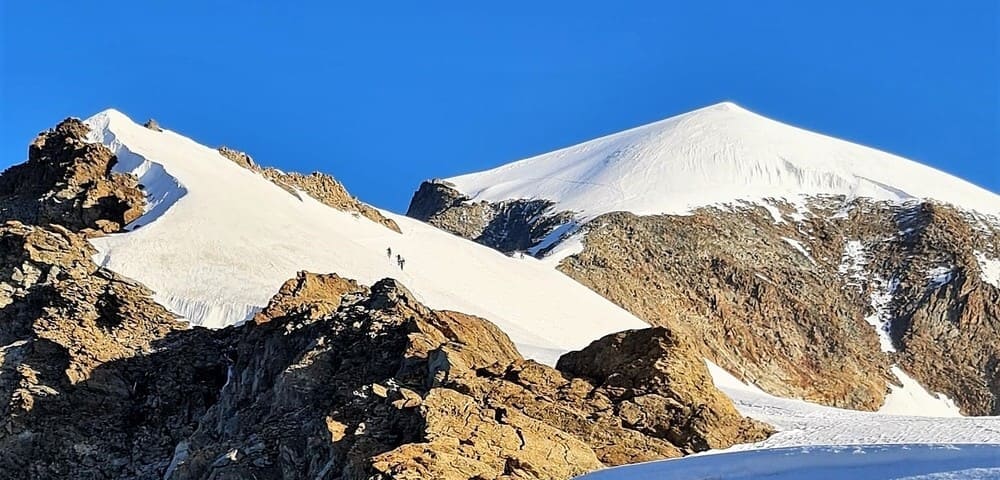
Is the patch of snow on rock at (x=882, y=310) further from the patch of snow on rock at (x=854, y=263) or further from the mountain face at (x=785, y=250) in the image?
the patch of snow on rock at (x=854, y=263)

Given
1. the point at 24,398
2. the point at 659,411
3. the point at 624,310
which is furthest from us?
the point at 624,310

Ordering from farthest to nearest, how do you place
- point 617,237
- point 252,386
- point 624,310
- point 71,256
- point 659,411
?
point 617,237 < point 624,310 < point 71,256 < point 252,386 < point 659,411

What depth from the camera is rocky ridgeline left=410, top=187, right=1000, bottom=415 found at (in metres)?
61.0

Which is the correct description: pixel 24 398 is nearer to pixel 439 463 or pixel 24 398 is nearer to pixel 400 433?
pixel 400 433

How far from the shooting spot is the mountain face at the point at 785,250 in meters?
62.5

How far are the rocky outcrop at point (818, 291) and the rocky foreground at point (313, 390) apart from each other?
31735mm

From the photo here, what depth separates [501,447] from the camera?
15.7 metres

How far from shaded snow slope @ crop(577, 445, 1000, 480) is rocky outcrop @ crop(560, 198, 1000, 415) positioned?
126 ft

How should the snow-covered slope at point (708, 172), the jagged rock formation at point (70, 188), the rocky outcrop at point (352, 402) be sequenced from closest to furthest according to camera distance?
1. the rocky outcrop at point (352, 402)
2. the jagged rock formation at point (70, 188)
3. the snow-covered slope at point (708, 172)

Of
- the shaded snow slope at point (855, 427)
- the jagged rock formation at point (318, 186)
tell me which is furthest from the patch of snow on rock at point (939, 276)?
the shaded snow slope at point (855, 427)

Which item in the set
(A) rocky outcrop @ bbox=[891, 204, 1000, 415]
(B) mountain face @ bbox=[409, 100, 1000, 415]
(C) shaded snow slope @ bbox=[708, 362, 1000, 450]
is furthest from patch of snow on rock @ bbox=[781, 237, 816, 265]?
(C) shaded snow slope @ bbox=[708, 362, 1000, 450]

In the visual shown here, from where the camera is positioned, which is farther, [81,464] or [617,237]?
[617,237]

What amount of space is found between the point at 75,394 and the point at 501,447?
43.5 ft

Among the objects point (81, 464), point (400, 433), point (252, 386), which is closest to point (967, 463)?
point (400, 433)
